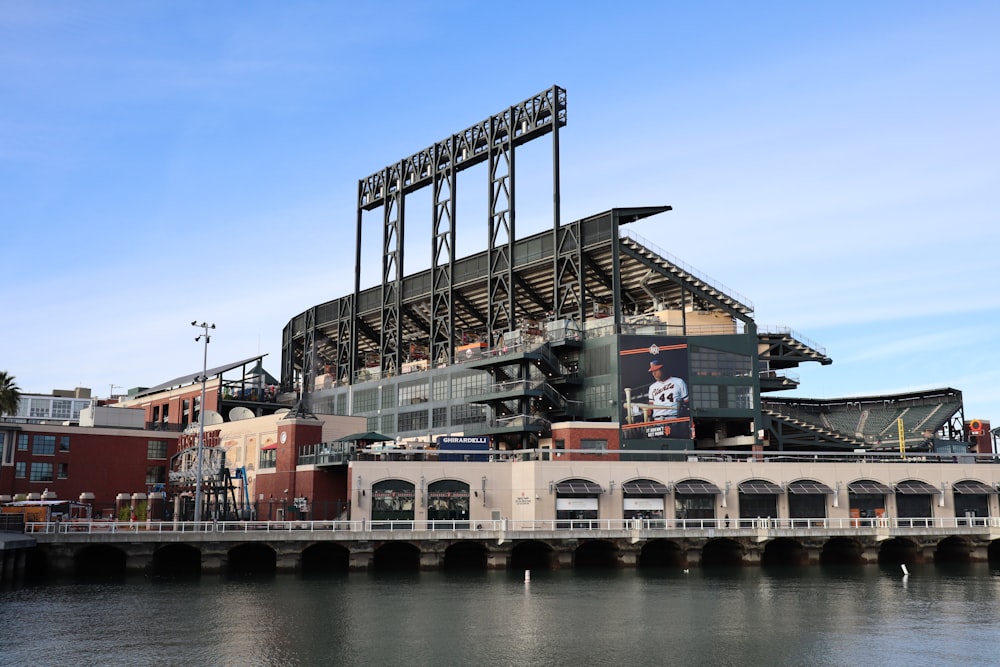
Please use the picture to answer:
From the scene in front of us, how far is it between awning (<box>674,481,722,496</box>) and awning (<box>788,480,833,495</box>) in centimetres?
658

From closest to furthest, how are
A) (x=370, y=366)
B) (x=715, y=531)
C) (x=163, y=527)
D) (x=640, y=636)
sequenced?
(x=640, y=636) < (x=715, y=531) < (x=163, y=527) < (x=370, y=366)

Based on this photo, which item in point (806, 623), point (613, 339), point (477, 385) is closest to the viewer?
point (806, 623)

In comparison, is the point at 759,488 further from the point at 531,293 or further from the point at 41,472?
the point at 41,472

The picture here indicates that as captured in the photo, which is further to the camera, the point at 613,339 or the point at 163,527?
the point at 613,339

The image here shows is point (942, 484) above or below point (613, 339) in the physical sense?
below

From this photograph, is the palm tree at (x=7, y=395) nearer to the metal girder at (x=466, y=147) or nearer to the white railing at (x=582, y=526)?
the white railing at (x=582, y=526)

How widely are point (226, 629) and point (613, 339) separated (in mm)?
56758

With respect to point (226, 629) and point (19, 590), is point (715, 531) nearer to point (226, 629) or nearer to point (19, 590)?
point (226, 629)

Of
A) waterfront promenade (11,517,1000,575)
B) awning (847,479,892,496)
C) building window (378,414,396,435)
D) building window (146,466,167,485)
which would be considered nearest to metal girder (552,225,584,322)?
waterfront promenade (11,517,1000,575)

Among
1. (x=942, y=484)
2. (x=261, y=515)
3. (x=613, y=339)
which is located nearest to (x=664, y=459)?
(x=613, y=339)

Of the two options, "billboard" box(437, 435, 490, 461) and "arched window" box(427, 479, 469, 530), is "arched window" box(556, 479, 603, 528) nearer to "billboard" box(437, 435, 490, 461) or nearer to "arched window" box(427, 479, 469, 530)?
"arched window" box(427, 479, 469, 530)

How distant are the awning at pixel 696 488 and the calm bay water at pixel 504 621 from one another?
53.7 ft

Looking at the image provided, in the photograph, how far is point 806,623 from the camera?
47.7 m

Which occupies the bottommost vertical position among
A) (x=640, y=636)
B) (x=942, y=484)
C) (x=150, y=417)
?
(x=640, y=636)
